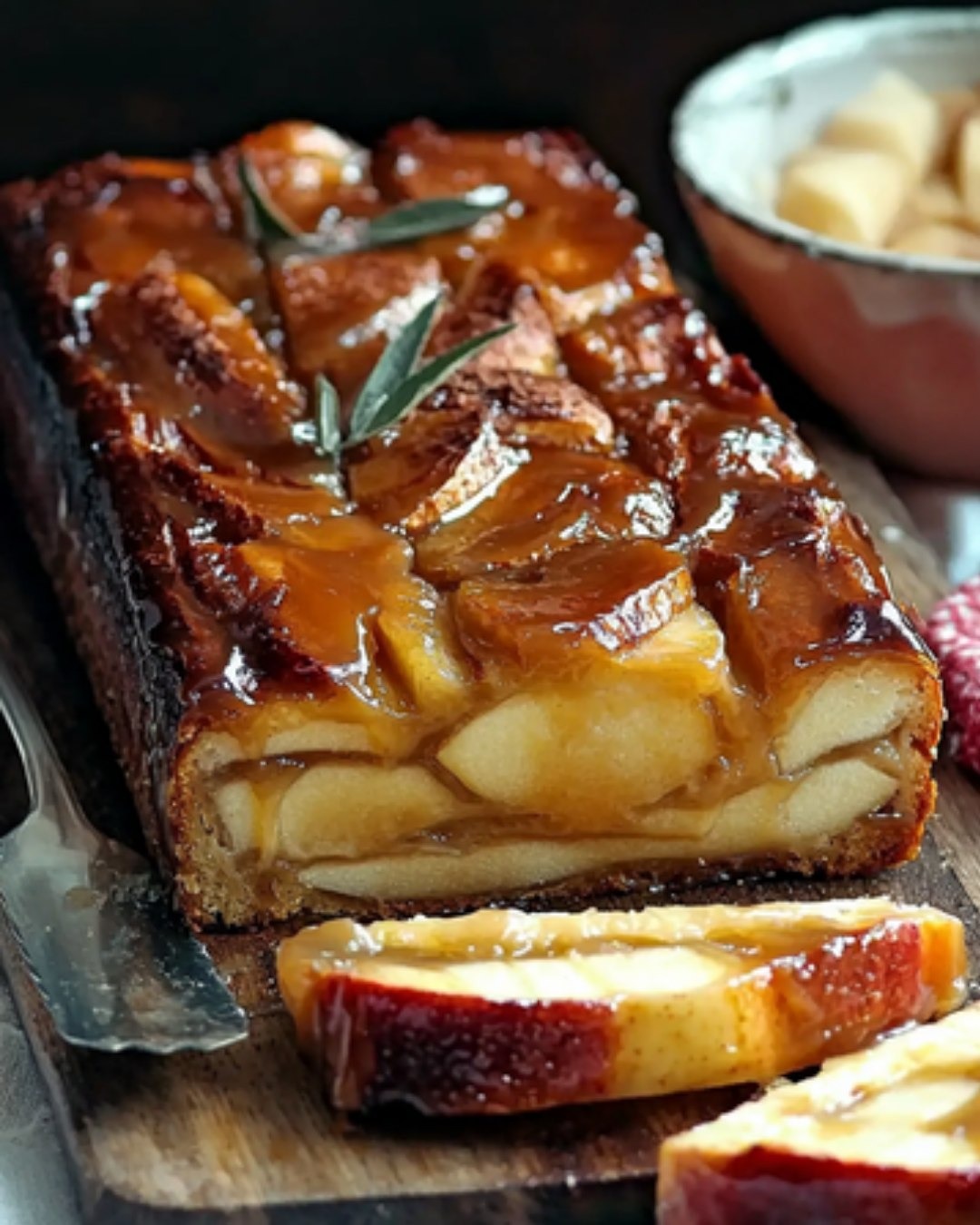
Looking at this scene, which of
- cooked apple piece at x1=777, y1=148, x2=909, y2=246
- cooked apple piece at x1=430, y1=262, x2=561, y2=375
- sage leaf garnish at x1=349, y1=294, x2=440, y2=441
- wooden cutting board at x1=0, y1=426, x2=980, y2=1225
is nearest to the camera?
wooden cutting board at x1=0, y1=426, x2=980, y2=1225

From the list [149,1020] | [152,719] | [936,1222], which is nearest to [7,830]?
[152,719]

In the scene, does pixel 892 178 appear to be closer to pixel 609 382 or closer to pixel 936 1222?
pixel 609 382

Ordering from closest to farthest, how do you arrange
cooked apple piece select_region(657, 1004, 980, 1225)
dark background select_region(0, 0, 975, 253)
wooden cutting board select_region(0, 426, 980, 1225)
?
cooked apple piece select_region(657, 1004, 980, 1225)
wooden cutting board select_region(0, 426, 980, 1225)
dark background select_region(0, 0, 975, 253)

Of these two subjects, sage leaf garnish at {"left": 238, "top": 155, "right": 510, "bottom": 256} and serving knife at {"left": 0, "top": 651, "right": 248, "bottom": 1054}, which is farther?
sage leaf garnish at {"left": 238, "top": 155, "right": 510, "bottom": 256}

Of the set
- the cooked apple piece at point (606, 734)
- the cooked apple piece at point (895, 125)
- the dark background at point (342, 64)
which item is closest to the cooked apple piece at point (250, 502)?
the cooked apple piece at point (606, 734)

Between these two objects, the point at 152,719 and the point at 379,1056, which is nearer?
the point at 379,1056

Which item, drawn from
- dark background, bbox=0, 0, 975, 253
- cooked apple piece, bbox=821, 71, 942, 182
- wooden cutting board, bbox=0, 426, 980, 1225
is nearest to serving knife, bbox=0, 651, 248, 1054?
wooden cutting board, bbox=0, 426, 980, 1225

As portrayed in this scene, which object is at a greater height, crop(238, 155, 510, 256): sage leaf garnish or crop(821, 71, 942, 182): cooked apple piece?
crop(238, 155, 510, 256): sage leaf garnish

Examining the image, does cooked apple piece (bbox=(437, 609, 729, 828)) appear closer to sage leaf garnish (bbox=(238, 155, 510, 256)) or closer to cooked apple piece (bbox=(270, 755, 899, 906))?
cooked apple piece (bbox=(270, 755, 899, 906))
